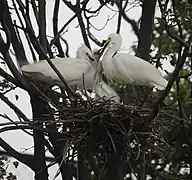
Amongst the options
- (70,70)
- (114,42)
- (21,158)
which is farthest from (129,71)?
(21,158)

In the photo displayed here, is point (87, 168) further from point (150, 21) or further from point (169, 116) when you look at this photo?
point (150, 21)

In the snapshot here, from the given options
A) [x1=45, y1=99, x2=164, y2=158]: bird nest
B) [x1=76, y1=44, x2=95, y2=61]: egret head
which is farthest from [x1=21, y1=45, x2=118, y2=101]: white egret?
[x1=45, y1=99, x2=164, y2=158]: bird nest

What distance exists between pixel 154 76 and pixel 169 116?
570mm

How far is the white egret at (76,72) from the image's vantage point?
315cm

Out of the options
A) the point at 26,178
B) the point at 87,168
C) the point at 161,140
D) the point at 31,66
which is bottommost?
the point at 26,178

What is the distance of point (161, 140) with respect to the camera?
282 centimetres

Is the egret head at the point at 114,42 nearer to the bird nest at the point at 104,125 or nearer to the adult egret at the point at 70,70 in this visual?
the adult egret at the point at 70,70

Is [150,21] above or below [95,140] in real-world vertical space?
above

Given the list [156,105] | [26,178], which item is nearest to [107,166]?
[156,105]

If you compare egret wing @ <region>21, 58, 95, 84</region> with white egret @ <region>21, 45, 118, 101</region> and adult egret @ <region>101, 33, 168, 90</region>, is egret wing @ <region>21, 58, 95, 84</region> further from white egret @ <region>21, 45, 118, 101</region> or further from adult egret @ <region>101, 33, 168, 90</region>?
adult egret @ <region>101, 33, 168, 90</region>

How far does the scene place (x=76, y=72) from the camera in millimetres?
3334

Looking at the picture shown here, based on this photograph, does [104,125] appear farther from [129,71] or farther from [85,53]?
[85,53]

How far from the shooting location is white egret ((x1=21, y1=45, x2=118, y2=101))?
10.3 ft

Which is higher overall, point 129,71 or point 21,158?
point 129,71
